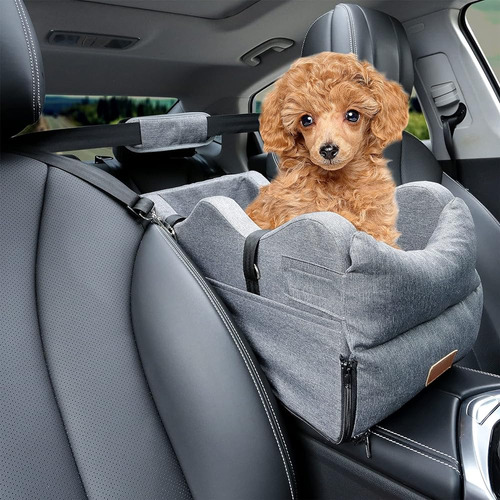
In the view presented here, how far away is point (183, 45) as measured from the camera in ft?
7.13

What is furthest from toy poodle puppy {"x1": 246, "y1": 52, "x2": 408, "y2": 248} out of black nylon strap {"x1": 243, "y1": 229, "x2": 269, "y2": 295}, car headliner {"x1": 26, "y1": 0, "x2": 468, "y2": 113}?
car headliner {"x1": 26, "y1": 0, "x2": 468, "y2": 113}

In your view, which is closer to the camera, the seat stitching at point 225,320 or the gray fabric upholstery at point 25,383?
the gray fabric upholstery at point 25,383

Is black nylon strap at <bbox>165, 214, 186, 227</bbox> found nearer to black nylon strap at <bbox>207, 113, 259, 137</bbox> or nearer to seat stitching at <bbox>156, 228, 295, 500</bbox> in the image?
seat stitching at <bbox>156, 228, 295, 500</bbox>

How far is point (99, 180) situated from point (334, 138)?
487mm

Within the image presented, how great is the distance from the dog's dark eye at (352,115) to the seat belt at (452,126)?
1201 mm

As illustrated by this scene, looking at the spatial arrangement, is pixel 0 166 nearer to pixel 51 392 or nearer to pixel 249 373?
pixel 51 392

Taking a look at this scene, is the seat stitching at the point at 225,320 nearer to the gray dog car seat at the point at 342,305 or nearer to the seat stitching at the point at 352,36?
the gray dog car seat at the point at 342,305

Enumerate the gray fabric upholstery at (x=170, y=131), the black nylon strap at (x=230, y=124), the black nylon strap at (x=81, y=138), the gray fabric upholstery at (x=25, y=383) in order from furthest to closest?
the black nylon strap at (x=230, y=124), the gray fabric upholstery at (x=170, y=131), the black nylon strap at (x=81, y=138), the gray fabric upholstery at (x=25, y=383)

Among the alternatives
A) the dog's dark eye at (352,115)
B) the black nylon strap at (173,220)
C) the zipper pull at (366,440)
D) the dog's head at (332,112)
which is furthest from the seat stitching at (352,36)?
the zipper pull at (366,440)

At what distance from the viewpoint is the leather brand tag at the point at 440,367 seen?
3.16 ft

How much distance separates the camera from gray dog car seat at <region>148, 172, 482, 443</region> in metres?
0.81

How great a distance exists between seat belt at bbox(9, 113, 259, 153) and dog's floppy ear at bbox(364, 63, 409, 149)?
624 mm

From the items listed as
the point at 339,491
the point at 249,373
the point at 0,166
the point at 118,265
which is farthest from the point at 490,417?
the point at 0,166

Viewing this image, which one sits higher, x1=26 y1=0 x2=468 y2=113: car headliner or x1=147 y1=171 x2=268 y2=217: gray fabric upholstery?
x1=26 y1=0 x2=468 y2=113: car headliner
